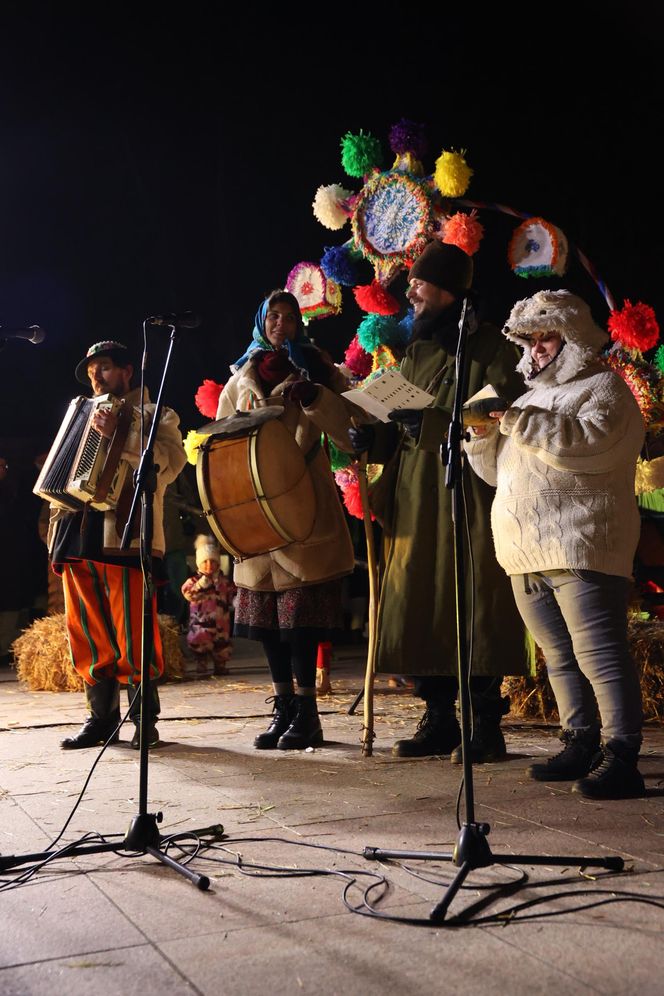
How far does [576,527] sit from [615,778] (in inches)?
31.6

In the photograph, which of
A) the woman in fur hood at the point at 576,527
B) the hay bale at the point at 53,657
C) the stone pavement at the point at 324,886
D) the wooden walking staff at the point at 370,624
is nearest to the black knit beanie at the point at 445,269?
the woman in fur hood at the point at 576,527

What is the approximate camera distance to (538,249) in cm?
487

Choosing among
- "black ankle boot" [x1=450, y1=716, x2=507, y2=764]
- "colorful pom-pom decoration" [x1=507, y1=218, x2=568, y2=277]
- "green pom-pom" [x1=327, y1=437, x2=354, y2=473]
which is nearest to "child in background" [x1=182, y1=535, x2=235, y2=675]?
"green pom-pom" [x1=327, y1=437, x2=354, y2=473]

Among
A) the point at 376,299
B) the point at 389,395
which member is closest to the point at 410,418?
the point at 389,395

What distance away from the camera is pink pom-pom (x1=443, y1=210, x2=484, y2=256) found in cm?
482

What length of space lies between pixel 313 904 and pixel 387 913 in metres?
0.16

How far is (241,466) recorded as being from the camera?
3807 mm

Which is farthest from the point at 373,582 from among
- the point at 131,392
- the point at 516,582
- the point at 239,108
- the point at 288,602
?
the point at 239,108

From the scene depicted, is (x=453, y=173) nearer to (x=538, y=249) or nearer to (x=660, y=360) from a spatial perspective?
(x=538, y=249)

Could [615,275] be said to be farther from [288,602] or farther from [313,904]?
[313,904]

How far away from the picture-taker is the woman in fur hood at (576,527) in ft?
9.83

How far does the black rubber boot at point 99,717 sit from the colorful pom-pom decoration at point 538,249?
9.54 feet

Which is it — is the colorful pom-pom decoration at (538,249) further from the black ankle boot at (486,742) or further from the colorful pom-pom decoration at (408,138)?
the black ankle boot at (486,742)

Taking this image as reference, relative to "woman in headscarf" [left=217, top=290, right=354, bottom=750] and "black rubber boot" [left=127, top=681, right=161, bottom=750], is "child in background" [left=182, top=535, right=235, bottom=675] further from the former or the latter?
"woman in headscarf" [left=217, top=290, right=354, bottom=750]
